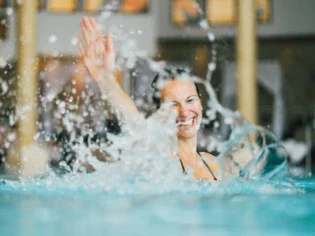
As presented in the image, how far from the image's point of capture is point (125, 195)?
6215 mm

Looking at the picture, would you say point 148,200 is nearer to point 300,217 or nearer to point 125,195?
point 125,195

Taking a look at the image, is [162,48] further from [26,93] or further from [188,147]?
[188,147]

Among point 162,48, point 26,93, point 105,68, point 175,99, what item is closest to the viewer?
point 175,99

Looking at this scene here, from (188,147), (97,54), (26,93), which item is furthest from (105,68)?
(26,93)

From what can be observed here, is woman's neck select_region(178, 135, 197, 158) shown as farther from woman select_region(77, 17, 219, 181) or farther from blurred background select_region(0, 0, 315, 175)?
blurred background select_region(0, 0, 315, 175)

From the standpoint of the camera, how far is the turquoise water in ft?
12.6

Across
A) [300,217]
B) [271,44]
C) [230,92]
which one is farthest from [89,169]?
[271,44]

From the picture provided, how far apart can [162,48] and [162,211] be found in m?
14.4

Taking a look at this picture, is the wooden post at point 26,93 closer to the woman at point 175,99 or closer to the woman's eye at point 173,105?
the woman at point 175,99

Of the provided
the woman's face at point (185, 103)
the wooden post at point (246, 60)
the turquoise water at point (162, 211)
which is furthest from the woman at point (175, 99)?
the wooden post at point (246, 60)

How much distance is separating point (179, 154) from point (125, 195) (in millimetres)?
752

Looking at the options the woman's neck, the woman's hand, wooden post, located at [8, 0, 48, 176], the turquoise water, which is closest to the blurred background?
wooden post, located at [8, 0, 48, 176]

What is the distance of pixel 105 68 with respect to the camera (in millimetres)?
6133

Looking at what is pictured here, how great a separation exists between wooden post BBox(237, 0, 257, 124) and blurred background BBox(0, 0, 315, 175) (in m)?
3.50
